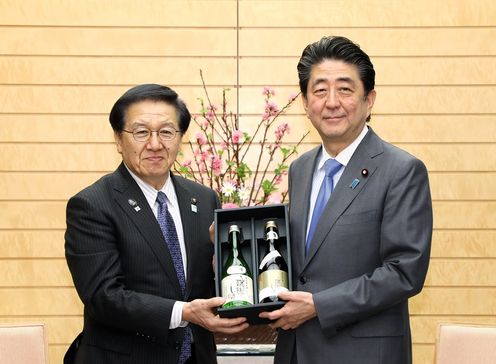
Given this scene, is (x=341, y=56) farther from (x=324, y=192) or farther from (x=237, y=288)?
(x=237, y=288)

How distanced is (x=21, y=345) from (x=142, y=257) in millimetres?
588

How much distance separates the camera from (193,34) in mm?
4555

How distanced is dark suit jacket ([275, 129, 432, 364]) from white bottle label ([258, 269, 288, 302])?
6 centimetres

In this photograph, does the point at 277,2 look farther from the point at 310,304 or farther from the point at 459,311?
the point at 310,304

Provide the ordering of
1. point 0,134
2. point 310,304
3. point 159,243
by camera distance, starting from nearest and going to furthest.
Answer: point 310,304 < point 159,243 < point 0,134

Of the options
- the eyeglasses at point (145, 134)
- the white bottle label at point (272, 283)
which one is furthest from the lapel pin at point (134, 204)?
the white bottle label at point (272, 283)

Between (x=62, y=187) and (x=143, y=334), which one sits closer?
(x=143, y=334)

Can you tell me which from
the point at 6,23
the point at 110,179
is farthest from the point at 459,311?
the point at 6,23

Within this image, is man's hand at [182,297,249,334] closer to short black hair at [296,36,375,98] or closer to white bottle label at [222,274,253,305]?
white bottle label at [222,274,253,305]

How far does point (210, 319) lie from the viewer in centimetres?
243

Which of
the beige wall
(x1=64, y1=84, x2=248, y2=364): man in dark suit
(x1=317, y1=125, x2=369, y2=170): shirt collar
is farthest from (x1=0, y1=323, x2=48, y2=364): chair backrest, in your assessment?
the beige wall

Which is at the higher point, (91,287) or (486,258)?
(91,287)

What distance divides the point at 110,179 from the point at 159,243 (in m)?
0.27

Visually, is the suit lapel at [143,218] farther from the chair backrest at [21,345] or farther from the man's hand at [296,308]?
the chair backrest at [21,345]
